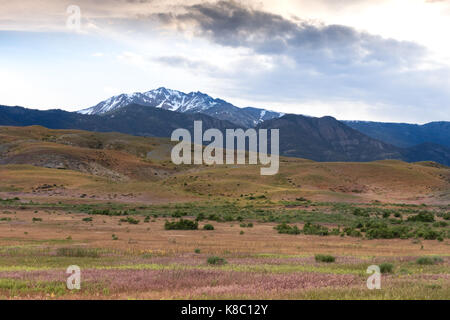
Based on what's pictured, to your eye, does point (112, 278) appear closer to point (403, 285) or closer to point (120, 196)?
point (403, 285)

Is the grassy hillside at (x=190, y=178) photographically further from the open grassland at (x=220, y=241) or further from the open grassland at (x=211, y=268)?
the open grassland at (x=211, y=268)

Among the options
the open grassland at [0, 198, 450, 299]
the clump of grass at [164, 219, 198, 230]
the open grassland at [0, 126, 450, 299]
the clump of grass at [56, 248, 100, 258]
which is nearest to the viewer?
the open grassland at [0, 198, 450, 299]

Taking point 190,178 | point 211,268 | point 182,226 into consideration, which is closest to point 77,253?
point 211,268

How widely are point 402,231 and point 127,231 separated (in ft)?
70.7

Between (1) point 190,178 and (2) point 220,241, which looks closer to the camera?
(2) point 220,241

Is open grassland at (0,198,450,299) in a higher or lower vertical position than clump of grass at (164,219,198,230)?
higher

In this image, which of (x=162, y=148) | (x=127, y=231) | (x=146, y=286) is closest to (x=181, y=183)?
(x=127, y=231)

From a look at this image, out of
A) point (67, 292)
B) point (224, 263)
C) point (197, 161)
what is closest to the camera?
point (67, 292)

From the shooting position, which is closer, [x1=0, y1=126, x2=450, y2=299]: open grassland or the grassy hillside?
[x1=0, y1=126, x2=450, y2=299]: open grassland

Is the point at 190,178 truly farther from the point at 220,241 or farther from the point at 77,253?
the point at 77,253

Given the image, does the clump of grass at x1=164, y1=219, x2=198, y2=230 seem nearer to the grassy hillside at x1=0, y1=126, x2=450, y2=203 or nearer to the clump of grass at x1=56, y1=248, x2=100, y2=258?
the clump of grass at x1=56, y1=248, x2=100, y2=258

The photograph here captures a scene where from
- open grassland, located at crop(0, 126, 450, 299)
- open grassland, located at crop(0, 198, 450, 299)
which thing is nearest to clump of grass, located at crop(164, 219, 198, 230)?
open grassland, located at crop(0, 126, 450, 299)

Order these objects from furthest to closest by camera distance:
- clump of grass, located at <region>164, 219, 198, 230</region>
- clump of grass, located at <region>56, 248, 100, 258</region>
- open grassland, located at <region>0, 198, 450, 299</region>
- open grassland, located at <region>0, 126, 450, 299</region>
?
clump of grass, located at <region>164, 219, 198, 230</region>
clump of grass, located at <region>56, 248, 100, 258</region>
open grassland, located at <region>0, 126, 450, 299</region>
open grassland, located at <region>0, 198, 450, 299</region>

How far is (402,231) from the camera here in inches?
1356
